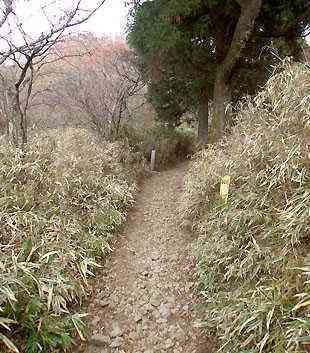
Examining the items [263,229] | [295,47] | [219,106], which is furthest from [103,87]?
[263,229]

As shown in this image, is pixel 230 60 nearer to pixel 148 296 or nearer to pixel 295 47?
pixel 295 47

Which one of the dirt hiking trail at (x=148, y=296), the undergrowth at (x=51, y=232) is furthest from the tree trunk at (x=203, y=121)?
the dirt hiking trail at (x=148, y=296)

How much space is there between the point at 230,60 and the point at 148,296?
478 centimetres

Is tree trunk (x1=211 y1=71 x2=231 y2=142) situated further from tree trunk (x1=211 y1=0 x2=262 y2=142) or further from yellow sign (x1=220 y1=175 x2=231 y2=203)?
yellow sign (x1=220 y1=175 x2=231 y2=203)

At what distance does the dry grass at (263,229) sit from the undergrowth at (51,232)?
3.95 ft

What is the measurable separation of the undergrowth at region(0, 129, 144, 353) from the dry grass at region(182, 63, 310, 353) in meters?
1.20

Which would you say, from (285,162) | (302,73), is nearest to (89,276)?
(285,162)

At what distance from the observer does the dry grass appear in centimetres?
220

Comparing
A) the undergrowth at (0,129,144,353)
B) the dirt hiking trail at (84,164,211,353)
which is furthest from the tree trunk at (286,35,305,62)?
the dirt hiking trail at (84,164,211,353)

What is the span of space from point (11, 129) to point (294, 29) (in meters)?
5.76

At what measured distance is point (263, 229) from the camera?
298 cm

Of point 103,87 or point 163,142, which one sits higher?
point 103,87

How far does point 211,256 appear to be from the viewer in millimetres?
3277

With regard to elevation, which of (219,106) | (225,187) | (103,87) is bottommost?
(225,187)
